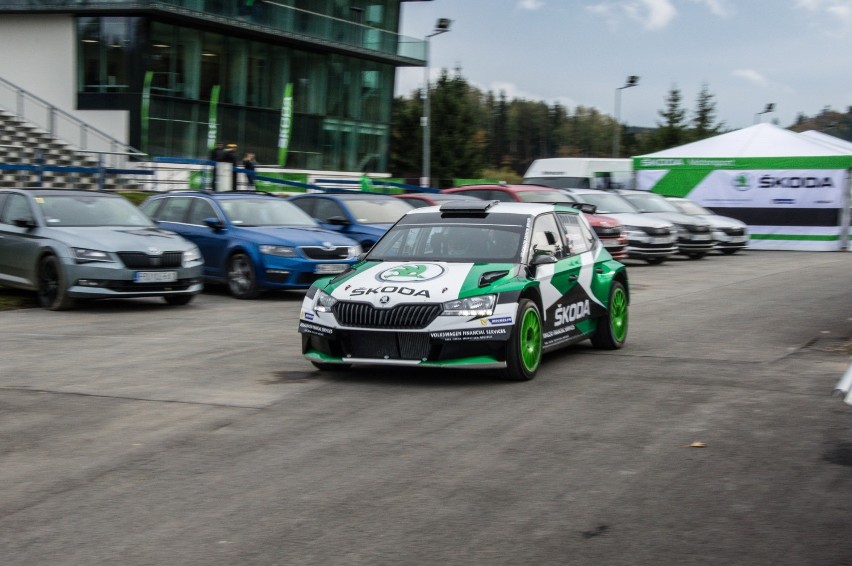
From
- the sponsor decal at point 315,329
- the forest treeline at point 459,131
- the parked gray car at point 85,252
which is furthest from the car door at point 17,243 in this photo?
the forest treeline at point 459,131

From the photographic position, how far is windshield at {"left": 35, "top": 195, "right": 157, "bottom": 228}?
15.6 meters

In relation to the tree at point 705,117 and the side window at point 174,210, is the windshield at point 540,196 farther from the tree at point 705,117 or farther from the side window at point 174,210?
the tree at point 705,117

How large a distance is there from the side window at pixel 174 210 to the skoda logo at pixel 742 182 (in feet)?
70.0

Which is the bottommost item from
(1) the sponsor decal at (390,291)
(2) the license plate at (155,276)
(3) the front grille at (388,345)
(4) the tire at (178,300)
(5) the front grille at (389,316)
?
(4) the tire at (178,300)

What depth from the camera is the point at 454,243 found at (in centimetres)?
1011

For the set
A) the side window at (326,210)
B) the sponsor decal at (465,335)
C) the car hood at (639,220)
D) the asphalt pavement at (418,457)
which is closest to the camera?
the asphalt pavement at (418,457)

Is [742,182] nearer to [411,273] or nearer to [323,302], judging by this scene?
[411,273]

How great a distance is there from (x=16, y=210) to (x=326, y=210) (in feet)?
19.7

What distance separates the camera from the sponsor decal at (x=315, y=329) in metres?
9.25

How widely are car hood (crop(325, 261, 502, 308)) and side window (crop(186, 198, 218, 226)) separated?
871 centimetres

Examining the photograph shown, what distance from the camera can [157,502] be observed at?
5.67 m

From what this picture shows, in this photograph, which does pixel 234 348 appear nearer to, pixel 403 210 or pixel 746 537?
pixel 746 537

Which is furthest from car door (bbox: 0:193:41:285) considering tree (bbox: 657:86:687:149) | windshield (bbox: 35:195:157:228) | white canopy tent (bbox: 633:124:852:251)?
tree (bbox: 657:86:687:149)

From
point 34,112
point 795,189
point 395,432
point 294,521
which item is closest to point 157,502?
point 294,521
